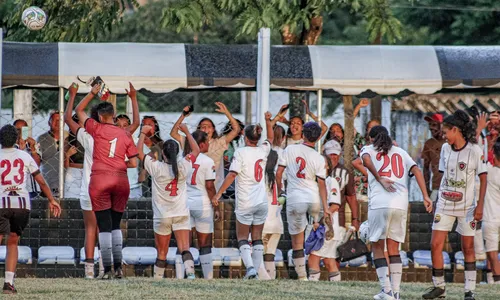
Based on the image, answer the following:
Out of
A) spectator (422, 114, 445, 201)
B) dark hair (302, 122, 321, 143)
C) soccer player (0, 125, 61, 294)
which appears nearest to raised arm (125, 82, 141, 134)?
soccer player (0, 125, 61, 294)

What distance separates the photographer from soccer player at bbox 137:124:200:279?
14.9m

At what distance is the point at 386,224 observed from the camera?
1220 cm

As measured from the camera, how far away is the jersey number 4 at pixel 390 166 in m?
12.2

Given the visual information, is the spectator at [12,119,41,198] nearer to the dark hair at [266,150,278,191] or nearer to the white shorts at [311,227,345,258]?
the dark hair at [266,150,278,191]

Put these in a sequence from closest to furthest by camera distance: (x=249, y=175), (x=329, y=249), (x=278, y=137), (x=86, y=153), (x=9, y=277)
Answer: (x=9, y=277) < (x=86, y=153) < (x=249, y=175) < (x=329, y=249) < (x=278, y=137)

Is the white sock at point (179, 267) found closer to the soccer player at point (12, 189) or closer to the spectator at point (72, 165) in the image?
the spectator at point (72, 165)

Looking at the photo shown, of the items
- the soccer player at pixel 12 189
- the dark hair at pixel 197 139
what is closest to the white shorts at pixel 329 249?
the dark hair at pixel 197 139

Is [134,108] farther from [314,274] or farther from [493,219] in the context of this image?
[493,219]

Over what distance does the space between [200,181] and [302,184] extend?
1.32 meters

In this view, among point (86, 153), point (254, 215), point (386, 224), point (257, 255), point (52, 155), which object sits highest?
point (52, 155)

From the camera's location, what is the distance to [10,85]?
663 inches

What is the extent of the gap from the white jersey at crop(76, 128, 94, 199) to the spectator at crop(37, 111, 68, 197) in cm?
264

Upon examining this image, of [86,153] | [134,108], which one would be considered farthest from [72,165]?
[134,108]

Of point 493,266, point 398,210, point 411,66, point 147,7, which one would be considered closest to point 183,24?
point 411,66
